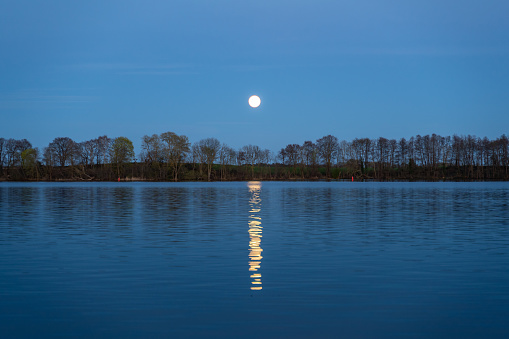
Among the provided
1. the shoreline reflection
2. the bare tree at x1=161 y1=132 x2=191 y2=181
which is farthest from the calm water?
the bare tree at x1=161 y1=132 x2=191 y2=181

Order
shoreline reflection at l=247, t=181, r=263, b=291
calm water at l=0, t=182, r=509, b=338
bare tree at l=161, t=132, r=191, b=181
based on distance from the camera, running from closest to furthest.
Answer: calm water at l=0, t=182, r=509, b=338 < shoreline reflection at l=247, t=181, r=263, b=291 < bare tree at l=161, t=132, r=191, b=181

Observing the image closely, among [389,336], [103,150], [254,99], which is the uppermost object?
[254,99]

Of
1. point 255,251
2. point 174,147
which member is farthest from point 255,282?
point 174,147

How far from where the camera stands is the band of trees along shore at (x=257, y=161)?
15800cm

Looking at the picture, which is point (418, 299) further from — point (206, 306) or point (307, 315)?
point (206, 306)

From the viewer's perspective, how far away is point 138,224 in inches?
1140

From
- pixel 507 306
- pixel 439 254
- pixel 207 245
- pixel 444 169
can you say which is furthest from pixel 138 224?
pixel 444 169

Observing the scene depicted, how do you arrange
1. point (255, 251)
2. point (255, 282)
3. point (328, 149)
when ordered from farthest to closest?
point (328, 149) → point (255, 251) → point (255, 282)

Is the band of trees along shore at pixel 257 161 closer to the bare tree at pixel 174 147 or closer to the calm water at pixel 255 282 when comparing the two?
the bare tree at pixel 174 147

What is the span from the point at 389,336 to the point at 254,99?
155965mm

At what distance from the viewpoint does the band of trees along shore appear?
15800cm

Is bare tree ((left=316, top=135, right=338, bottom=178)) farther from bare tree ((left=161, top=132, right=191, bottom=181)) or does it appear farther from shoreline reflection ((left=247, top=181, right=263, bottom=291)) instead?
shoreline reflection ((left=247, top=181, right=263, bottom=291))

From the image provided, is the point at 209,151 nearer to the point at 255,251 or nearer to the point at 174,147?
the point at 174,147

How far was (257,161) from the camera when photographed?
622ft
